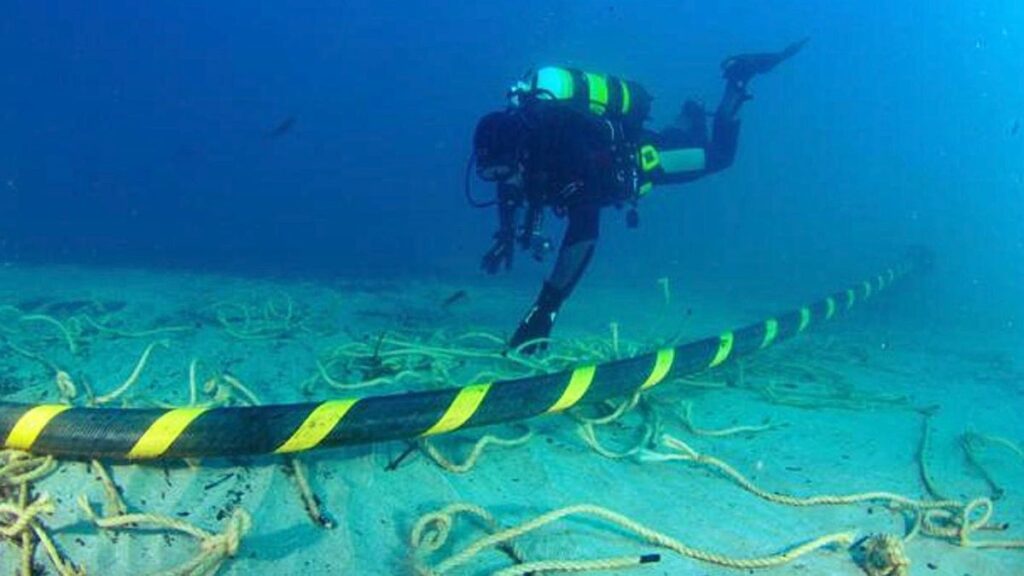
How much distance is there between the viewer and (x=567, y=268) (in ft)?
17.3

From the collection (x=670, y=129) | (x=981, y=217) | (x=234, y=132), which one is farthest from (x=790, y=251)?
(x=234, y=132)

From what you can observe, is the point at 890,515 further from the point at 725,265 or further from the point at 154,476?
the point at 725,265

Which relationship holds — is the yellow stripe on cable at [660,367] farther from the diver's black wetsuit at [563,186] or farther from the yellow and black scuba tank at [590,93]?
the yellow and black scuba tank at [590,93]

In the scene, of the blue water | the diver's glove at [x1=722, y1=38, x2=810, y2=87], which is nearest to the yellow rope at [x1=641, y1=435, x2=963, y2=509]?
the blue water

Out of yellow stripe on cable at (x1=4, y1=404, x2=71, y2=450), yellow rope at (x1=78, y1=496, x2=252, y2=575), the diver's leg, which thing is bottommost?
yellow rope at (x1=78, y1=496, x2=252, y2=575)

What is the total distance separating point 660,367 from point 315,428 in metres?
1.96

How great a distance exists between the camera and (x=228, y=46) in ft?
285

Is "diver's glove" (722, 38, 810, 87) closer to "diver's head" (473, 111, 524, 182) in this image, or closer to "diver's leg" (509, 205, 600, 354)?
"diver's leg" (509, 205, 600, 354)

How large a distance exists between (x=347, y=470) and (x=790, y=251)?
2698 centimetres

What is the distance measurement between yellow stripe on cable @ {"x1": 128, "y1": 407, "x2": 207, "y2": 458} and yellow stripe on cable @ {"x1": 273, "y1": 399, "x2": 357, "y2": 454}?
35cm

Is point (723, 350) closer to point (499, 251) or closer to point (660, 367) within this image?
point (660, 367)

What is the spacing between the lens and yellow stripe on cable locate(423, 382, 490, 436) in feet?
9.01

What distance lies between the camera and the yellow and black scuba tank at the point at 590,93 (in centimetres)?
611

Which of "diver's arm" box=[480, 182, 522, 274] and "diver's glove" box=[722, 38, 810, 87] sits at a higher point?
"diver's glove" box=[722, 38, 810, 87]
